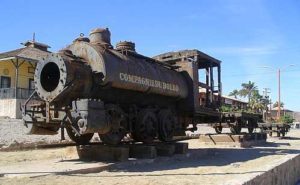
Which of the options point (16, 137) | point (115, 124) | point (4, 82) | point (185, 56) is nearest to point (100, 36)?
point (115, 124)

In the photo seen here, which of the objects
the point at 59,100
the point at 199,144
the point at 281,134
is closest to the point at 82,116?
the point at 59,100

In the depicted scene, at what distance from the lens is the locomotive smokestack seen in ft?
33.0

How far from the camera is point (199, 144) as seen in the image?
1956cm

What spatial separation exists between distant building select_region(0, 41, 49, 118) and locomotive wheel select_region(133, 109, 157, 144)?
15133 millimetres

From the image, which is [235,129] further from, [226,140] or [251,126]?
[251,126]

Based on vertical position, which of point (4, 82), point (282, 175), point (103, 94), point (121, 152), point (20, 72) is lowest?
point (282, 175)

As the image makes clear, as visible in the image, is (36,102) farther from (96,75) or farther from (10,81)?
(10,81)

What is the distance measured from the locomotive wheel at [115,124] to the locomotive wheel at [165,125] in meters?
1.71

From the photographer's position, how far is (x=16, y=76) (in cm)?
2841

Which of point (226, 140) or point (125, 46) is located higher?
point (125, 46)

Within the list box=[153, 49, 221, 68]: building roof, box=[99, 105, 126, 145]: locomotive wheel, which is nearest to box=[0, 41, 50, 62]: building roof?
box=[153, 49, 221, 68]: building roof

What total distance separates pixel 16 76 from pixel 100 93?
743 inches

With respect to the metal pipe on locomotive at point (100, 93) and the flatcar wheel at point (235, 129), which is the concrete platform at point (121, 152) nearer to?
the metal pipe on locomotive at point (100, 93)

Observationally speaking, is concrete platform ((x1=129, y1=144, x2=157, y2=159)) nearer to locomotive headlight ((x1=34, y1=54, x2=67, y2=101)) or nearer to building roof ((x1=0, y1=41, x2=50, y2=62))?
locomotive headlight ((x1=34, y1=54, x2=67, y2=101))
